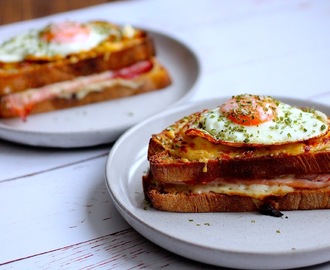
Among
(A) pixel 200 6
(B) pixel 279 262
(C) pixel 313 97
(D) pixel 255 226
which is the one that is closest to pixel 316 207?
(D) pixel 255 226

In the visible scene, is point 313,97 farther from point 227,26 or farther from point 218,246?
point 218,246

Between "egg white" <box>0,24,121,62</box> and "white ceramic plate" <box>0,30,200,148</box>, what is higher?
"egg white" <box>0,24,121,62</box>

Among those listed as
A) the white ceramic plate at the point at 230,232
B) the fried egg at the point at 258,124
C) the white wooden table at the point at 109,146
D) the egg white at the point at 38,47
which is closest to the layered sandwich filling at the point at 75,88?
the egg white at the point at 38,47

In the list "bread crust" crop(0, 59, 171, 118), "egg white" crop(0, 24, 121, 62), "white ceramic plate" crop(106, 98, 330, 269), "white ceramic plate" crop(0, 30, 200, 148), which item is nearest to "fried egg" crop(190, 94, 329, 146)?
"white ceramic plate" crop(106, 98, 330, 269)

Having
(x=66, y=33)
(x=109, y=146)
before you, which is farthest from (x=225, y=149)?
(x=66, y=33)

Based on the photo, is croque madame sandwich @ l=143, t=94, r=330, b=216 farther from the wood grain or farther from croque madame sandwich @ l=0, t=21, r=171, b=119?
the wood grain

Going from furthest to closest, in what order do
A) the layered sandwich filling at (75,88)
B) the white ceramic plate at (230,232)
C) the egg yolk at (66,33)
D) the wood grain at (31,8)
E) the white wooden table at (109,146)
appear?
the wood grain at (31,8), the egg yolk at (66,33), the layered sandwich filling at (75,88), the white wooden table at (109,146), the white ceramic plate at (230,232)

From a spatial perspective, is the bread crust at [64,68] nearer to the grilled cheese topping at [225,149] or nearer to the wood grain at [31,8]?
the grilled cheese topping at [225,149]
